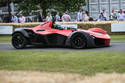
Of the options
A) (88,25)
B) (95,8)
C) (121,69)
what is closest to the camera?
(121,69)

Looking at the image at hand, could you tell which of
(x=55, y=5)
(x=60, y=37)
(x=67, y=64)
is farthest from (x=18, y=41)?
(x=55, y=5)

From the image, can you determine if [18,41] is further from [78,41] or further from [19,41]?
[78,41]

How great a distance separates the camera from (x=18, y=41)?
12781 mm

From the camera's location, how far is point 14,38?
12.8 metres

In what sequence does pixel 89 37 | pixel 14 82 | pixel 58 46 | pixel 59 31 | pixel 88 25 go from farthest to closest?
pixel 88 25
pixel 58 46
pixel 59 31
pixel 89 37
pixel 14 82

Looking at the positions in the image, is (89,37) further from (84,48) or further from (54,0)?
(54,0)

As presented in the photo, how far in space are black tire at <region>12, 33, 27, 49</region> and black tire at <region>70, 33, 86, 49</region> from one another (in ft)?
6.74

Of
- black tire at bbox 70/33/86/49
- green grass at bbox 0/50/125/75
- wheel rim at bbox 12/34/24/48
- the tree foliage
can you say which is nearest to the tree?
the tree foliage

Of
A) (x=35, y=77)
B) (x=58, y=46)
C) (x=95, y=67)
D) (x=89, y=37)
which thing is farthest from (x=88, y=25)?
(x=35, y=77)

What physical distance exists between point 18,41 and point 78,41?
2578mm

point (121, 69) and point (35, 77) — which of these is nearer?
point (35, 77)

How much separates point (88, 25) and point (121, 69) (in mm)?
14913

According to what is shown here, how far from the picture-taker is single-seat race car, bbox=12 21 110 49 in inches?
454

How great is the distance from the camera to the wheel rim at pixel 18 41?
41.6 ft
